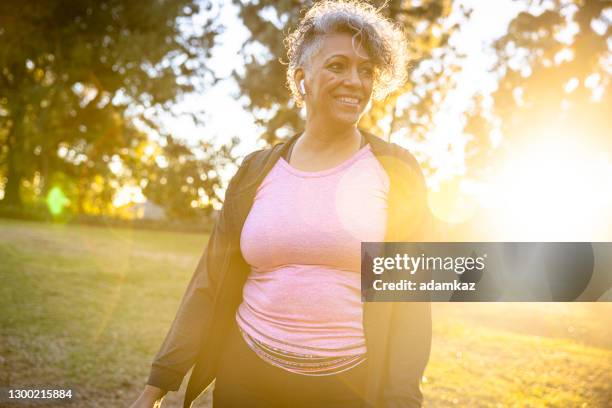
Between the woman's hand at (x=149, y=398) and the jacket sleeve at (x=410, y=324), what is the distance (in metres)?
0.97

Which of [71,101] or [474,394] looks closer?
[474,394]

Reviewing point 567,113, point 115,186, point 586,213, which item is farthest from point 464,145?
point 115,186

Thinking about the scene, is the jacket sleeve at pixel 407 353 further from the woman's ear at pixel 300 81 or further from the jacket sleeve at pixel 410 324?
the woman's ear at pixel 300 81

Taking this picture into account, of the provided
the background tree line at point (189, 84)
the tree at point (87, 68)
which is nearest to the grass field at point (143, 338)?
the background tree line at point (189, 84)

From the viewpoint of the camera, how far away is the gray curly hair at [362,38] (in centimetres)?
232

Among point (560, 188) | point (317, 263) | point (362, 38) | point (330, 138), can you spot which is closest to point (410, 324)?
point (317, 263)

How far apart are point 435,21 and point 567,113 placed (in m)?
6.27

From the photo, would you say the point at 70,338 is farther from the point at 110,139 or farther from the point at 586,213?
the point at 110,139

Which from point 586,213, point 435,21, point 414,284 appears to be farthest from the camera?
point 586,213

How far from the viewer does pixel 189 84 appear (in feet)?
77.4

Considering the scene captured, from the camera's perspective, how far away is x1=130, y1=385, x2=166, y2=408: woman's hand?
7.10 ft

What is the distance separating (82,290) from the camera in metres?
10.7

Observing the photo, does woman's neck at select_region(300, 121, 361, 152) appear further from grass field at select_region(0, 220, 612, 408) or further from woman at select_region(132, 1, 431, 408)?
grass field at select_region(0, 220, 612, 408)

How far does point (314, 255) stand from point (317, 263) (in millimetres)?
40
